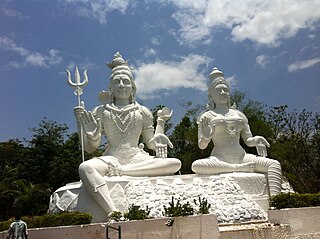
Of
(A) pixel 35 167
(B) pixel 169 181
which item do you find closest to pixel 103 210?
(B) pixel 169 181

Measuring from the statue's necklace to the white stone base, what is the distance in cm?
167

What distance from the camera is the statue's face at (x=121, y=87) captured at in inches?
498

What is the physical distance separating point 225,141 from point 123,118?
279 centimetres

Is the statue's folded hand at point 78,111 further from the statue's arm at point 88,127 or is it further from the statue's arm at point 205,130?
the statue's arm at point 205,130

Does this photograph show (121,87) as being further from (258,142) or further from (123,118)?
(258,142)

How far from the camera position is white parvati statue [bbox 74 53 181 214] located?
1150 cm

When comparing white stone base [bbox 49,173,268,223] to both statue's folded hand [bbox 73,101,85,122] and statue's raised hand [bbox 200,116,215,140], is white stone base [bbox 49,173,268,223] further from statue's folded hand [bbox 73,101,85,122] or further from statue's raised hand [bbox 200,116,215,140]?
statue's folded hand [bbox 73,101,85,122]

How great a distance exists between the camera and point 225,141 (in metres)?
12.6

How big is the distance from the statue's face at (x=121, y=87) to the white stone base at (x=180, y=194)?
2532 mm

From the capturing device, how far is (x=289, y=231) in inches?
354

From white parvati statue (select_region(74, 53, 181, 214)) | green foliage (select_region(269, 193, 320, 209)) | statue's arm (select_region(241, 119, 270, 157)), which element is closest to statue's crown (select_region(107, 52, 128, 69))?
white parvati statue (select_region(74, 53, 181, 214))

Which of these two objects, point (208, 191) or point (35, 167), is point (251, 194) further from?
point (35, 167)

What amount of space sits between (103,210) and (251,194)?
3.56 metres

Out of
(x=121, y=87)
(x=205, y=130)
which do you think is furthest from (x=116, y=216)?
(x=121, y=87)
